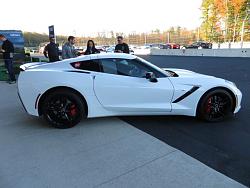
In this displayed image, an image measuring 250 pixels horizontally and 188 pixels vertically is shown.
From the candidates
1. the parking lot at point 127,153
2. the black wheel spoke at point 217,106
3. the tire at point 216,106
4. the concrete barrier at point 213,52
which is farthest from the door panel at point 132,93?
the concrete barrier at point 213,52

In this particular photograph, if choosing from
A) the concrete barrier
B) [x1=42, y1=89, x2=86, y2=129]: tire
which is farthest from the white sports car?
the concrete barrier

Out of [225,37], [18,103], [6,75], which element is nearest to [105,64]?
[18,103]

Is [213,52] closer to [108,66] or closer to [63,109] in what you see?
[108,66]

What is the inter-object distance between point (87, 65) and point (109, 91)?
0.61m

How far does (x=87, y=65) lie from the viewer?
4.63 meters

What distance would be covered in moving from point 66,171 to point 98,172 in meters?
0.38

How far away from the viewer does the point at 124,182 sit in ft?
9.23

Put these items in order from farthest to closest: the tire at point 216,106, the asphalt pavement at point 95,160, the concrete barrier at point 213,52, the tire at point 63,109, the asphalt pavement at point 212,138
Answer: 1. the concrete barrier at point 213,52
2. the tire at point 216,106
3. the tire at point 63,109
4. the asphalt pavement at point 212,138
5. the asphalt pavement at point 95,160

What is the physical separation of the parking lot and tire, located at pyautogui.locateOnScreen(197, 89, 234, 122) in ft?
0.57

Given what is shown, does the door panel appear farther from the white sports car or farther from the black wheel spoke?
the black wheel spoke

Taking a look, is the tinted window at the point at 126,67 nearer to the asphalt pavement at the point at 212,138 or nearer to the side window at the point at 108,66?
the side window at the point at 108,66

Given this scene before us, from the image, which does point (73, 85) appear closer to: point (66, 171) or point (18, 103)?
point (66, 171)

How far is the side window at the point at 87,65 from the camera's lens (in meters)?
4.61

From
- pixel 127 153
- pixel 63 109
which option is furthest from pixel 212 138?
pixel 63 109
